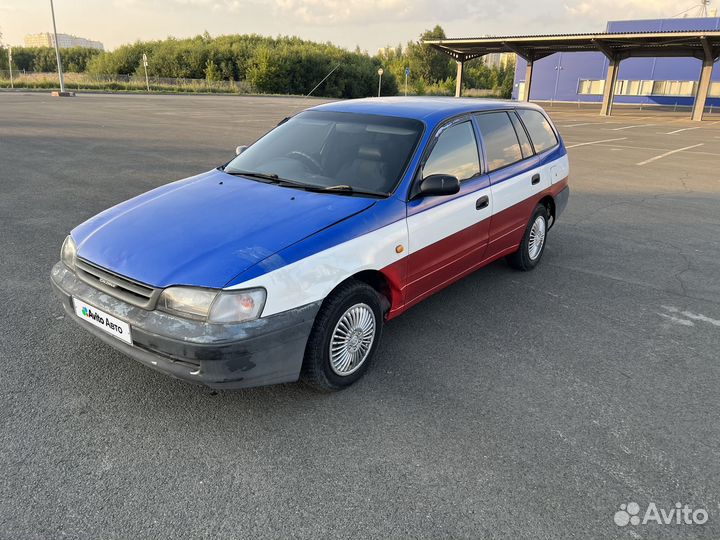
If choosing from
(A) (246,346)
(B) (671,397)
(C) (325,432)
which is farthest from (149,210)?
(B) (671,397)

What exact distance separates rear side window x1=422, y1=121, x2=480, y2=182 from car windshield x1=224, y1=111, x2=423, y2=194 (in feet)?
0.61

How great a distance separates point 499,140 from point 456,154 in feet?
2.61

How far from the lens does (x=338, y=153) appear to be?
4.00m

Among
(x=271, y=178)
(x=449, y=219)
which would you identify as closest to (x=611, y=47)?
(x=449, y=219)

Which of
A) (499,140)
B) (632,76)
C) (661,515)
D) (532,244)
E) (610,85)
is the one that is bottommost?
(661,515)

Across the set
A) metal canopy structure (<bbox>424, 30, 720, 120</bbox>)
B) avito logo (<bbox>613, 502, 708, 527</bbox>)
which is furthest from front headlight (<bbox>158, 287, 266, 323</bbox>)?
metal canopy structure (<bbox>424, 30, 720, 120</bbox>)

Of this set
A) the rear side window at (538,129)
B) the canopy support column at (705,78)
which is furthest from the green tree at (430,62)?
the rear side window at (538,129)

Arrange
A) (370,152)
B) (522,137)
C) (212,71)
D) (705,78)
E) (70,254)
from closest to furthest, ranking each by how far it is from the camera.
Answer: (70,254) < (370,152) < (522,137) < (705,78) < (212,71)

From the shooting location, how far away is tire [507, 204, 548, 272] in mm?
5312

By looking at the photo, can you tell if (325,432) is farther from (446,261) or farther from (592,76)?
(592,76)

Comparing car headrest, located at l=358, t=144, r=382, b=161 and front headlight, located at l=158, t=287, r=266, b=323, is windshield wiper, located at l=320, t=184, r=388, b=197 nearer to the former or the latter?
car headrest, located at l=358, t=144, r=382, b=161

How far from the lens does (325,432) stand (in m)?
2.93

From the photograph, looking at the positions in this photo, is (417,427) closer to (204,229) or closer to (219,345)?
(219,345)

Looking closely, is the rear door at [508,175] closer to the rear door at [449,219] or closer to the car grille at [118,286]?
the rear door at [449,219]
